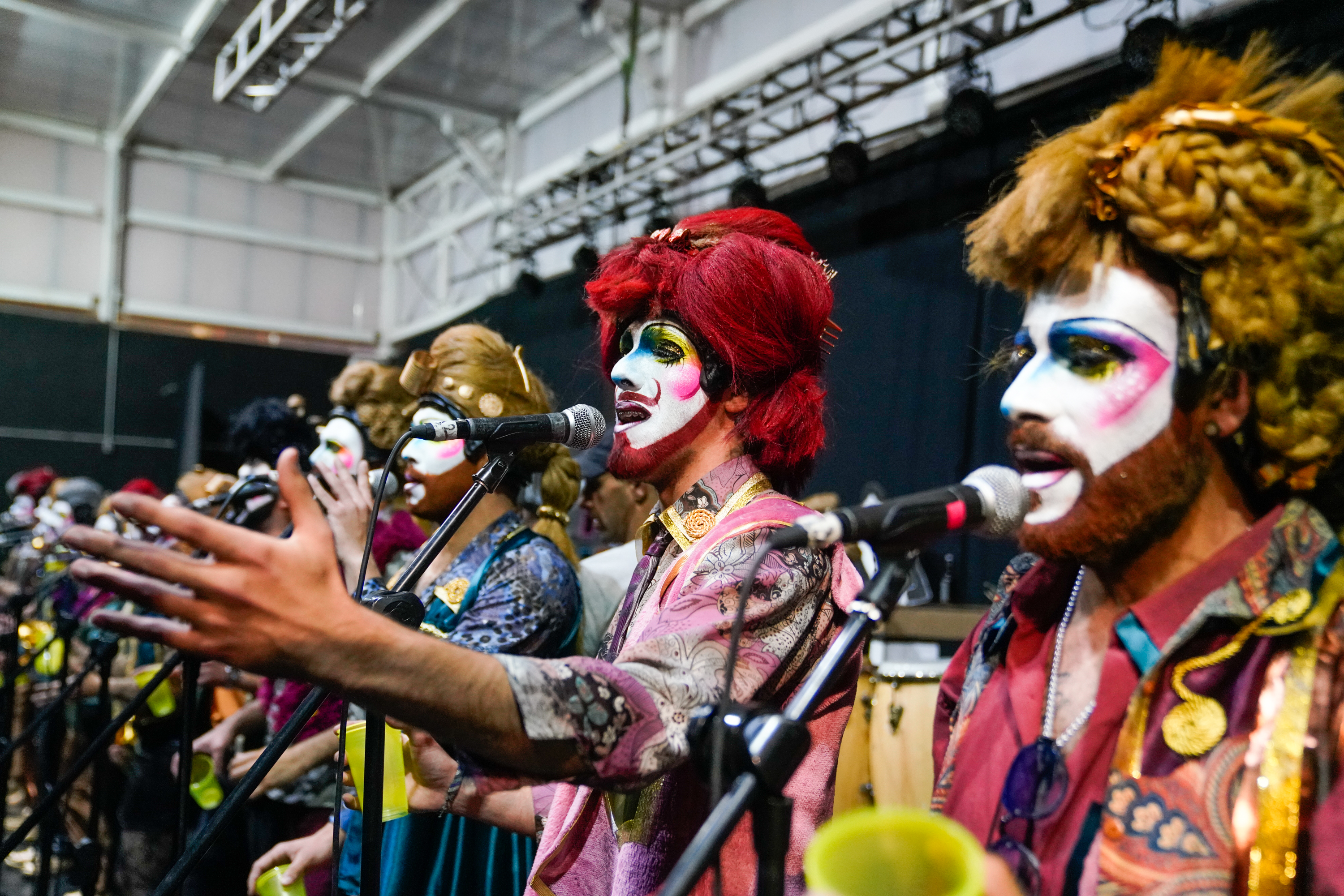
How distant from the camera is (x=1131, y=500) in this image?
1.25m

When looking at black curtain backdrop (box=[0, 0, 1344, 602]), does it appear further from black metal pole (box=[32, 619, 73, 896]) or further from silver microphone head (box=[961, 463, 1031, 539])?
silver microphone head (box=[961, 463, 1031, 539])

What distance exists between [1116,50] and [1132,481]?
4653 mm

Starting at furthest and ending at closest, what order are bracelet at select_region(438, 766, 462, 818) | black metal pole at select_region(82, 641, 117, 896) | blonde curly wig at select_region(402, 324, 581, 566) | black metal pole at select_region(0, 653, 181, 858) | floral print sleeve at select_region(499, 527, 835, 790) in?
black metal pole at select_region(82, 641, 117, 896)
blonde curly wig at select_region(402, 324, 581, 566)
black metal pole at select_region(0, 653, 181, 858)
bracelet at select_region(438, 766, 462, 818)
floral print sleeve at select_region(499, 527, 835, 790)

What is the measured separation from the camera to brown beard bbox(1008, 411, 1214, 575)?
1242mm

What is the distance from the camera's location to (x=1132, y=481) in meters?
1.24

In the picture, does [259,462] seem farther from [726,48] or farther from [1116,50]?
[726,48]

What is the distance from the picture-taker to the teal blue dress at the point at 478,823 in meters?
2.54

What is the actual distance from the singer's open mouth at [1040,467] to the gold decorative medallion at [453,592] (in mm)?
1758

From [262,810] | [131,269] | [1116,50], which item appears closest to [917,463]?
[1116,50]

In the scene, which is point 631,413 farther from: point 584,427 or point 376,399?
point 376,399

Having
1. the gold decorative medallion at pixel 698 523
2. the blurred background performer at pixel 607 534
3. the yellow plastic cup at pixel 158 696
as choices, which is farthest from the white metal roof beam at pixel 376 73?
the gold decorative medallion at pixel 698 523

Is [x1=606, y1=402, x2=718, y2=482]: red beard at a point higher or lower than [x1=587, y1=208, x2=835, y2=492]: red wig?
lower

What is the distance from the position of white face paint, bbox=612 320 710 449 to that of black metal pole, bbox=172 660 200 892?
98 centimetres

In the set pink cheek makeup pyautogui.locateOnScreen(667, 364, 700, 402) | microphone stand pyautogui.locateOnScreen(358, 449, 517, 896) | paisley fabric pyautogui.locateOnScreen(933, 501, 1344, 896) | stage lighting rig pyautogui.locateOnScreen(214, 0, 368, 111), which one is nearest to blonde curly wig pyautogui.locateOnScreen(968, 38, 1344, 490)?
paisley fabric pyautogui.locateOnScreen(933, 501, 1344, 896)
